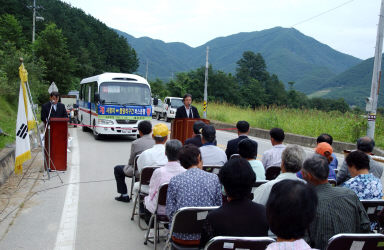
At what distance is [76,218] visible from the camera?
5.85m

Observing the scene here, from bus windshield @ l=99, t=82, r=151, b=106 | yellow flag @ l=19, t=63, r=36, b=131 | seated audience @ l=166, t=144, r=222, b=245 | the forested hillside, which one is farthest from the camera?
the forested hillside

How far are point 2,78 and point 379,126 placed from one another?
20801 millimetres

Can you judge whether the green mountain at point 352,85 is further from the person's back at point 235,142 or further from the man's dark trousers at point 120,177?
the man's dark trousers at point 120,177

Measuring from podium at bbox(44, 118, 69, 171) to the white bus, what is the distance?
6.47 meters

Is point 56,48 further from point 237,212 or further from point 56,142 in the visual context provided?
point 237,212

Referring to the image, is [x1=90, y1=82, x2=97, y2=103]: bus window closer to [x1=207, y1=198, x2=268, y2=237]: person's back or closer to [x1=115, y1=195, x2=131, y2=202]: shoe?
[x1=115, y1=195, x2=131, y2=202]: shoe

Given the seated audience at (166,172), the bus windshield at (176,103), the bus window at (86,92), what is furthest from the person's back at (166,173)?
the bus windshield at (176,103)

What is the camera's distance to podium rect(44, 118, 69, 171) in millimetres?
9141

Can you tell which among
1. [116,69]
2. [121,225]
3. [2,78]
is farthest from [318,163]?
[116,69]

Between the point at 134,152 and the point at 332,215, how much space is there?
151 inches

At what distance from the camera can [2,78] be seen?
75.5 feet

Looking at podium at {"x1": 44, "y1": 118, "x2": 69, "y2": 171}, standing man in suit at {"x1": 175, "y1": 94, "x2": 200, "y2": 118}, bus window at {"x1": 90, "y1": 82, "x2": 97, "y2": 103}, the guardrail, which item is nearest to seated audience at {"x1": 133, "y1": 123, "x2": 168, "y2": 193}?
standing man in suit at {"x1": 175, "y1": 94, "x2": 200, "y2": 118}

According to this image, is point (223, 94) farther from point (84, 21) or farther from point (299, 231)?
point (299, 231)

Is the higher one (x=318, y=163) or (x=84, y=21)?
(x=84, y=21)
